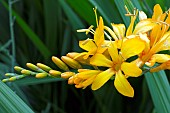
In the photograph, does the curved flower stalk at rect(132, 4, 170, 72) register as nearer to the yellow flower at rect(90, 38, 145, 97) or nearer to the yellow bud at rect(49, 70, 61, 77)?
the yellow flower at rect(90, 38, 145, 97)

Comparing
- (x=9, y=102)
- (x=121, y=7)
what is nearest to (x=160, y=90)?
(x=121, y=7)

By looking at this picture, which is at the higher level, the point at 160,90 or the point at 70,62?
the point at 70,62

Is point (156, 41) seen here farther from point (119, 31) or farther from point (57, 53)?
point (57, 53)

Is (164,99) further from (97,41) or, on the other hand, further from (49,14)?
(49,14)

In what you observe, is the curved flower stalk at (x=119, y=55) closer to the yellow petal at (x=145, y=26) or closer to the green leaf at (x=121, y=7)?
the yellow petal at (x=145, y=26)

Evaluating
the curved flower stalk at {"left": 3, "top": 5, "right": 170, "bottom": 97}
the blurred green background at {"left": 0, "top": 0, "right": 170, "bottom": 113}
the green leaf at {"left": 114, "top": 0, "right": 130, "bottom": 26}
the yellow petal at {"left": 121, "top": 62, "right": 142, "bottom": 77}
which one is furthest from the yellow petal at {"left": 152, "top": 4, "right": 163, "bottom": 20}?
the blurred green background at {"left": 0, "top": 0, "right": 170, "bottom": 113}

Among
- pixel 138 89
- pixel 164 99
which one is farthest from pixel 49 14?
pixel 164 99
